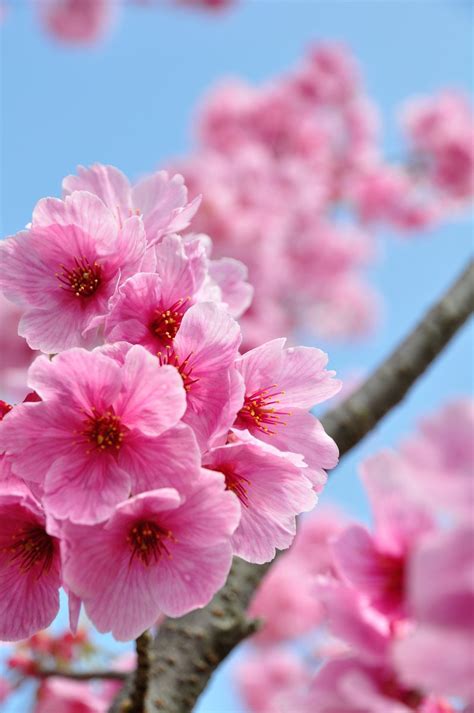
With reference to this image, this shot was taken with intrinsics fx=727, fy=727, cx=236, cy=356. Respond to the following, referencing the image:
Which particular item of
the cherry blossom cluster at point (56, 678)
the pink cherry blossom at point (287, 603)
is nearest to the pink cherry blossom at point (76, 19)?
the pink cherry blossom at point (287, 603)

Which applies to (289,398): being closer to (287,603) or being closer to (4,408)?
(4,408)

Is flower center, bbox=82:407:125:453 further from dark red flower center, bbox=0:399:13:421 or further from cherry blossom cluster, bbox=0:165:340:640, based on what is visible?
dark red flower center, bbox=0:399:13:421

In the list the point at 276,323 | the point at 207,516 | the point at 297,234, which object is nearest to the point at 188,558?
the point at 207,516

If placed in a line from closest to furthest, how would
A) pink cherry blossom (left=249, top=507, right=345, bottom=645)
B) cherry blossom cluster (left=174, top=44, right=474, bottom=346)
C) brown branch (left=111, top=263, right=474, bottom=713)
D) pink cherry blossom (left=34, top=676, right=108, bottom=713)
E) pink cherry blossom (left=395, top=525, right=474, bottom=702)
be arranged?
pink cherry blossom (left=395, top=525, right=474, bottom=702), brown branch (left=111, top=263, right=474, bottom=713), pink cherry blossom (left=34, top=676, right=108, bottom=713), pink cherry blossom (left=249, top=507, right=345, bottom=645), cherry blossom cluster (left=174, top=44, right=474, bottom=346)

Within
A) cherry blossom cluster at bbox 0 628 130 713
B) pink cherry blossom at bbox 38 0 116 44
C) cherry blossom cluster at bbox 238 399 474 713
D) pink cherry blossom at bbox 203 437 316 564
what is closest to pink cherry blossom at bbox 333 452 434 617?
cherry blossom cluster at bbox 238 399 474 713

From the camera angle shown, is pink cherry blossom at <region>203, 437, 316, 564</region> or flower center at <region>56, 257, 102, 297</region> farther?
flower center at <region>56, 257, 102, 297</region>

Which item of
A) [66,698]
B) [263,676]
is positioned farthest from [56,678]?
[263,676]
